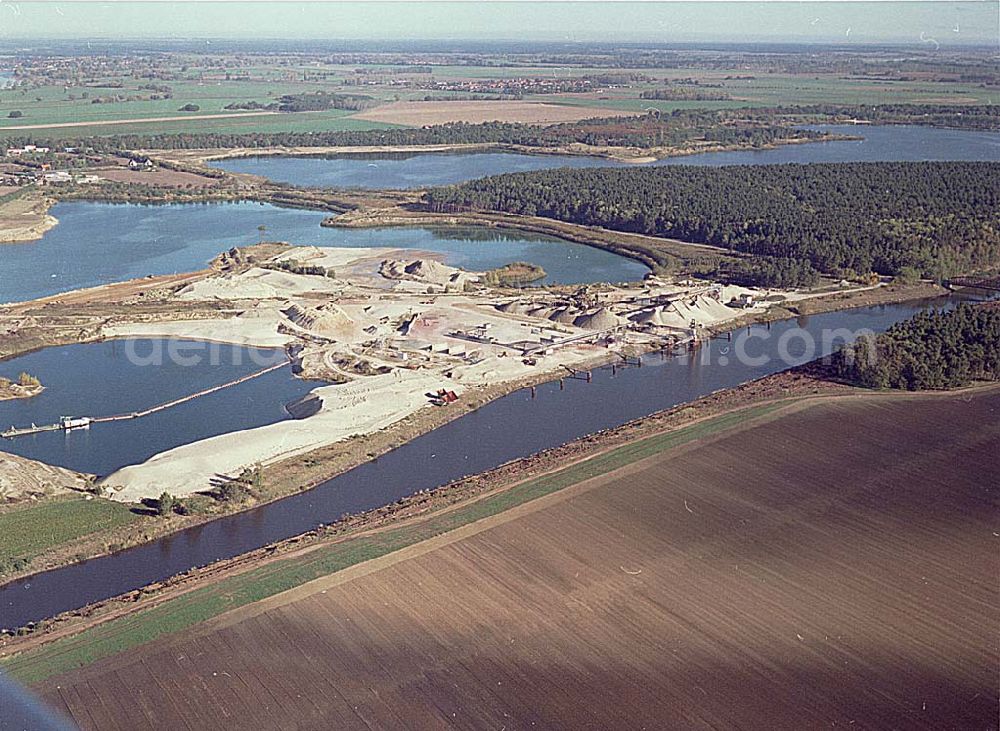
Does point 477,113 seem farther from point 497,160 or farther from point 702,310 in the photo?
point 702,310

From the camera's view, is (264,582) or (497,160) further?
(497,160)

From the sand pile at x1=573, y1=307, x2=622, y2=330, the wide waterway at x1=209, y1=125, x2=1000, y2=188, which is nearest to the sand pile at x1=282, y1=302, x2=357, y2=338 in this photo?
the sand pile at x1=573, y1=307, x2=622, y2=330

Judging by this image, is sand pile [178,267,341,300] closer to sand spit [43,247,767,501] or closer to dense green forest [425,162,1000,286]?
sand spit [43,247,767,501]

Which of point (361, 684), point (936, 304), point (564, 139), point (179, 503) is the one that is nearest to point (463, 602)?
point (361, 684)

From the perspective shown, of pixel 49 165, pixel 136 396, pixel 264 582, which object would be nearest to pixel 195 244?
pixel 136 396

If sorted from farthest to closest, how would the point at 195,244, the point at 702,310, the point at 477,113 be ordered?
the point at 477,113, the point at 195,244, the point at 702,310

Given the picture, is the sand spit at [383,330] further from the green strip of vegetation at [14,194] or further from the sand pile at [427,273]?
the green strip of vegetation at [14,194]
